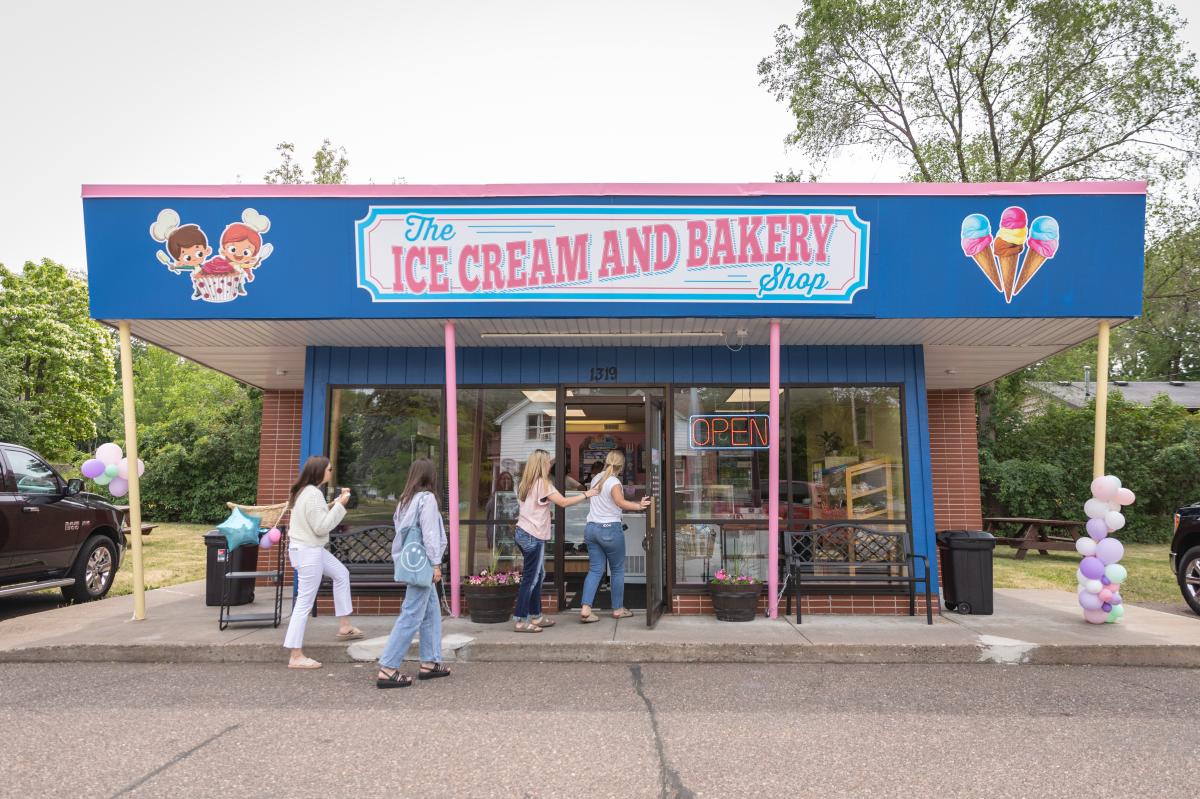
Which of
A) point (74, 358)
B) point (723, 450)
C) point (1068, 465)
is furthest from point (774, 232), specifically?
point (74, 358)

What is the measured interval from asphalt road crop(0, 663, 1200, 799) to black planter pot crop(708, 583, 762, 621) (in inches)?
48.5

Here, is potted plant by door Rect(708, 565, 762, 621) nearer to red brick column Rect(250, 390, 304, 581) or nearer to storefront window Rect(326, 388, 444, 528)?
storefront window Rect(326, 388, 444, 528)

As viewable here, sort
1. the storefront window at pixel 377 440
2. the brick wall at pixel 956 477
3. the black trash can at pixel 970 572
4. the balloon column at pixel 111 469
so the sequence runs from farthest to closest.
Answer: the brick wall at pixel 956 477 < the storefront window at pixel 377 440 < the black trash can at pixel 970 572 < the balloon column at pixel 111 469

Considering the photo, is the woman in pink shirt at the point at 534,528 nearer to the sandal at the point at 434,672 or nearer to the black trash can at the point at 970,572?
the sandal at the point at 434,672

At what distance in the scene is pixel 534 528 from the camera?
725 cm

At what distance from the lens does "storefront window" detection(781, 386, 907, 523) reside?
8.55 m

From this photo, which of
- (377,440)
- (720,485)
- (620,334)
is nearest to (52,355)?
(377,440)

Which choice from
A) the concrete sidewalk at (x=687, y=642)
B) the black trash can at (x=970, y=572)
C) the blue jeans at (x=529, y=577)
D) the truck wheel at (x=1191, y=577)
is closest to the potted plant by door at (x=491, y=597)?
the concrete sidewalk at (x=687, y=642)

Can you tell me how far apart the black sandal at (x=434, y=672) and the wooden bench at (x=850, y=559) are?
12.9 ft

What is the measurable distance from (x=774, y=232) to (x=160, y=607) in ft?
27.4

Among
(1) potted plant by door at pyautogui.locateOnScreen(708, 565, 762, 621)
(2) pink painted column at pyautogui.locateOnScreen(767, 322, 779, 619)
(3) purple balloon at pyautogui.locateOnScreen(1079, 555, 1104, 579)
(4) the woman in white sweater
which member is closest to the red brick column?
(4) the woman in white sweater

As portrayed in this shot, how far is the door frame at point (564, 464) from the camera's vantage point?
27.5ft

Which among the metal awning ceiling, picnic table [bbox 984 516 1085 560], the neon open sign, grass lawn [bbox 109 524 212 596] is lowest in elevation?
grass lawn [bbox 109 524 212 596]

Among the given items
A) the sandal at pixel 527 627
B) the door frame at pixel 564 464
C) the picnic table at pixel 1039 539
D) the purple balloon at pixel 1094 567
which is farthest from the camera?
the picnic table at pixel 1039 539
